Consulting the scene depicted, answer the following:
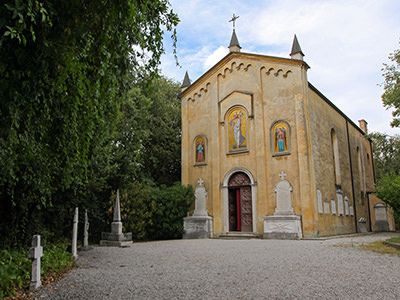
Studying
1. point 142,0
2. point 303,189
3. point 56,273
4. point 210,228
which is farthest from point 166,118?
point 142,0

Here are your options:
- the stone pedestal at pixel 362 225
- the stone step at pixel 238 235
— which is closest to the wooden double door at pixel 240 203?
the stone step at pixel 238 235

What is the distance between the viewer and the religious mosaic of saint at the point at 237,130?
62.8ft

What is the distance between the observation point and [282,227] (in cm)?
1653

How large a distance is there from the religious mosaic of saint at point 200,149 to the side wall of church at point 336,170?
20.1 feet

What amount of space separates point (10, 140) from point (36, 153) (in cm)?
175

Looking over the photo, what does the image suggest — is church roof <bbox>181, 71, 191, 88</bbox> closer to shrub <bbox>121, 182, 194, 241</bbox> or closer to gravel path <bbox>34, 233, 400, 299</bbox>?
shrub <bbox>121, 182, 194, 241</bbox>

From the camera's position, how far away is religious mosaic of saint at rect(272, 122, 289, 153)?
1780 centimetres

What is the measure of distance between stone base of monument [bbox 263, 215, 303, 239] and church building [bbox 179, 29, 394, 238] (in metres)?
0.05

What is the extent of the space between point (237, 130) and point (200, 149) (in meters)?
2.53

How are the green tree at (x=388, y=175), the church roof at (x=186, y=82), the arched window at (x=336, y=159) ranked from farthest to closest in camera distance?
the church roof at (x=186, y=82) → the arched window at (x=336, y=159) → the green tree at (x=388, y=175)

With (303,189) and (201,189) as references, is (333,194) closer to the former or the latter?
(303,189)

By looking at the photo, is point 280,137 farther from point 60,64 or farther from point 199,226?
point 60,64

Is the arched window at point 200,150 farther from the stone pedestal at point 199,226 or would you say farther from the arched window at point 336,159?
the arched window at point 336,159

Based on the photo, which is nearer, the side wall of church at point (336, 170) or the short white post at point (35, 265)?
the short white post at point (35, 265)
